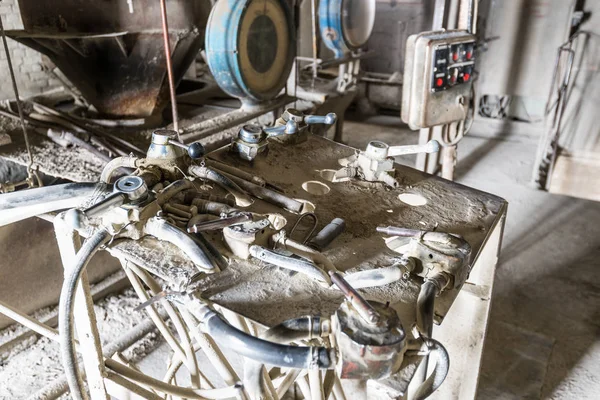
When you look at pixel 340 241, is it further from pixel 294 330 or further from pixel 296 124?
pixel 296 124

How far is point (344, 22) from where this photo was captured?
3.24 metres

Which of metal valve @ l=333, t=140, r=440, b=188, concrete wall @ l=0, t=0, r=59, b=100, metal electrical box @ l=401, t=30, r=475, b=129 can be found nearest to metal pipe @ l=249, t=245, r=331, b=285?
metal valve @ l=333, t=140, r=440, b=188

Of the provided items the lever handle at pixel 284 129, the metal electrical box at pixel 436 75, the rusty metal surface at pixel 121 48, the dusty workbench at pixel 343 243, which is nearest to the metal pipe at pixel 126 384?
the dusty workbench at pixel 343 243

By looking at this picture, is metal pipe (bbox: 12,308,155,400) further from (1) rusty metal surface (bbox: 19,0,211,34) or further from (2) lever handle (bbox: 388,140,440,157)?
(1) rusty metal surface (bbox: 19,0,211,34)

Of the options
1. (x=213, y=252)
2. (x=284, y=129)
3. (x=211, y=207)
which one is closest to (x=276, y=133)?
(x=284, y=129)

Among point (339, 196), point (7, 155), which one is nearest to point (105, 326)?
point (7, 155)

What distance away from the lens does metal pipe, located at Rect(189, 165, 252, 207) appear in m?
1.04

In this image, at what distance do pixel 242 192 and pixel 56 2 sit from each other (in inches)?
67.3

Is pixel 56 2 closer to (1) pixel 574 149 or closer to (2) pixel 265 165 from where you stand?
(2) pixel 265 165

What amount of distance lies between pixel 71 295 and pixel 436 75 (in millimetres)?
1618

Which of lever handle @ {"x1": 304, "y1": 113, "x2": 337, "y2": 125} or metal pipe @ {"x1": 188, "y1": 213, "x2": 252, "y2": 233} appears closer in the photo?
metal pipe @ {"x1": 188, "y1": 213, "x2": 252, "y2": 233}

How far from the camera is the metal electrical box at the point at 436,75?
193 cm

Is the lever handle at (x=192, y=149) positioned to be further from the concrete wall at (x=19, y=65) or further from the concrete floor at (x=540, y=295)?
the concrete wall at (x=19, y=65)

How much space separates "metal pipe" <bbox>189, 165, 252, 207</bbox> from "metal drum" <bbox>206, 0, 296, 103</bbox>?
123cm
